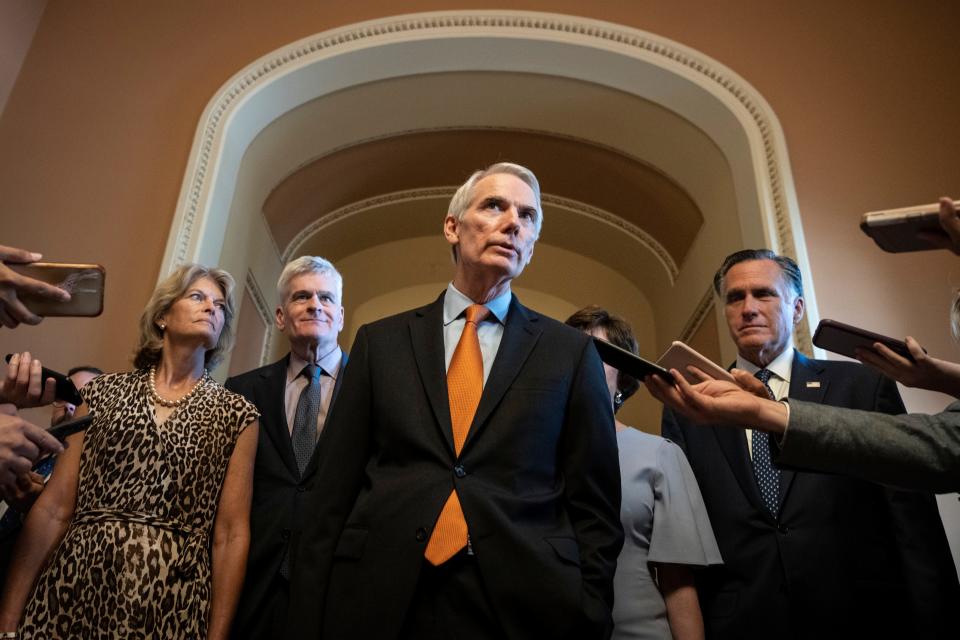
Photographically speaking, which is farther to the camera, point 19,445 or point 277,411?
point 277,411

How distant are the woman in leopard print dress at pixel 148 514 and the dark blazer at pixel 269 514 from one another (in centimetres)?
7

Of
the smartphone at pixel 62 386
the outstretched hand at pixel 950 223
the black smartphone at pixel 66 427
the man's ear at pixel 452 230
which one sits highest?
the man's ear at pixel 452 230

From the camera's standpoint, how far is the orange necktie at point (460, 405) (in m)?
1.54

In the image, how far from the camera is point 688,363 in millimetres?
1914

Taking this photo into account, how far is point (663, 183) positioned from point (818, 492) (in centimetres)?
375

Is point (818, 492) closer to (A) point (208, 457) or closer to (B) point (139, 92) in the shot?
(A) point (208, 457)

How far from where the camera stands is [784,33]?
15.1 ft

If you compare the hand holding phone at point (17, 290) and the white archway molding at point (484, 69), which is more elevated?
the white archway molding at point (484, 69)

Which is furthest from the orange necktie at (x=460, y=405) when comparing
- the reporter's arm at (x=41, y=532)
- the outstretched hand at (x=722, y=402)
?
the reporter's arm at (x=41, y=532)

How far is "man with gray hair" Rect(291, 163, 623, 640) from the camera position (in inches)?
58.8

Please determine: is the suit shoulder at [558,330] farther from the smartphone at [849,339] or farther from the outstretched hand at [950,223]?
the outstretched hand at [950,223]

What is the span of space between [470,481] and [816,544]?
3.54ft

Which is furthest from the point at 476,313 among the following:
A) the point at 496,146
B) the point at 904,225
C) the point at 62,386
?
the point at 496,146

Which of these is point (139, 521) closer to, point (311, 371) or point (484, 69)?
point (311, 371)
